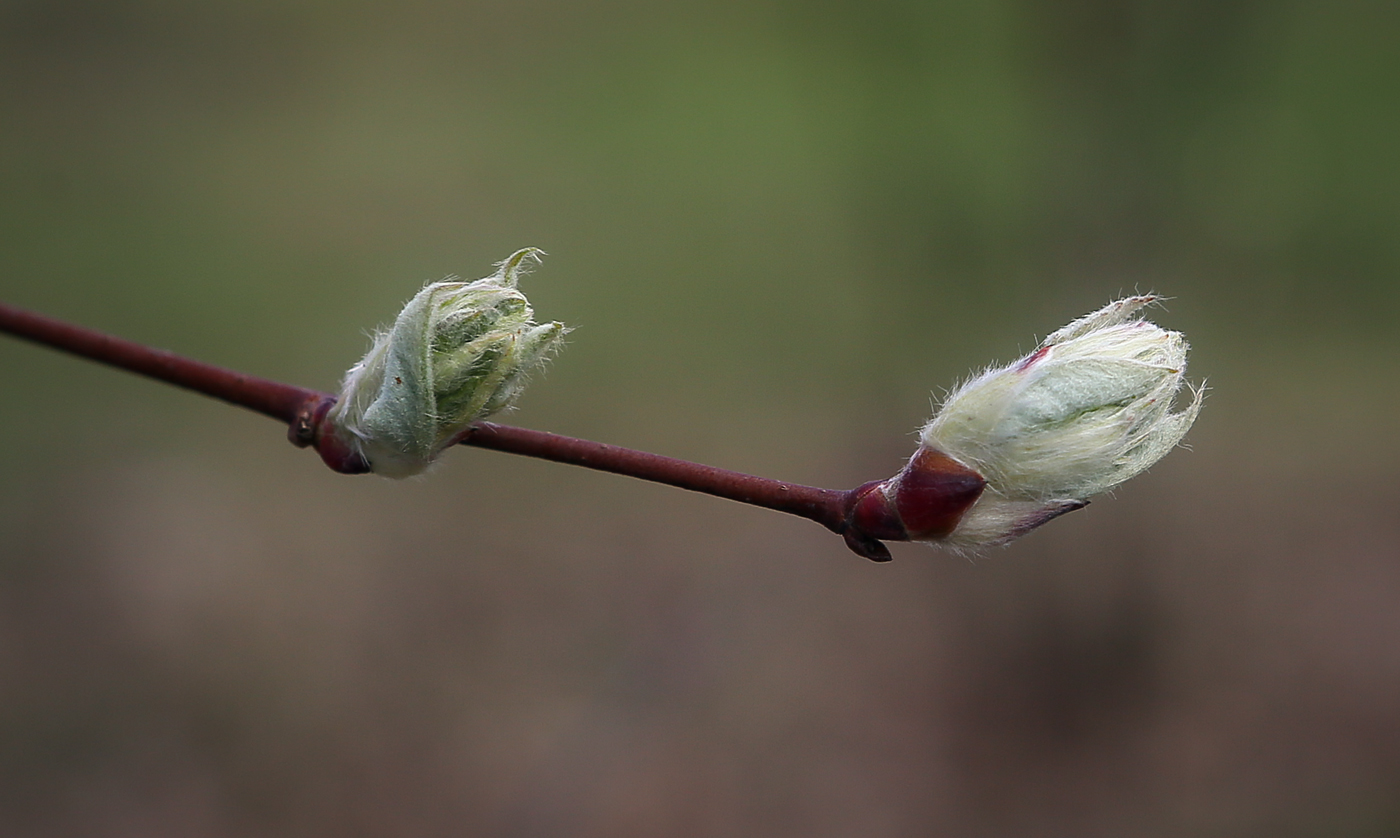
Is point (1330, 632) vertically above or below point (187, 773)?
above

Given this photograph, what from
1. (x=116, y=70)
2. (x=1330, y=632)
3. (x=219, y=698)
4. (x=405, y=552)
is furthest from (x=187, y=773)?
(x=116, y=70)

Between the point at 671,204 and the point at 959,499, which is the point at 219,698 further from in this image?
the point at 671,204

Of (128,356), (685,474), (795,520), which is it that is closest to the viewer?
(685,474)

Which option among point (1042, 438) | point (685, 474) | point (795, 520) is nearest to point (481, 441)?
point (685, 474)

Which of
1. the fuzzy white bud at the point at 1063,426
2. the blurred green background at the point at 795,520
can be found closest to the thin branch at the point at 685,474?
the fuzzy white bud at the point at 1063,426

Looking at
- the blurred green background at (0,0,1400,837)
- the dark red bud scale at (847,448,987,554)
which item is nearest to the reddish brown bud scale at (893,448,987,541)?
the dark red bud scale at (847,448,987,554)

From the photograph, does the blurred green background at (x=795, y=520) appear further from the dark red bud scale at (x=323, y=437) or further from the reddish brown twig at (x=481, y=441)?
the dark red bud scale at (x=323, y=437)

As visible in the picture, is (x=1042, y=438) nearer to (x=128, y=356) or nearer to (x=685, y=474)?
(x=685, y=474)
